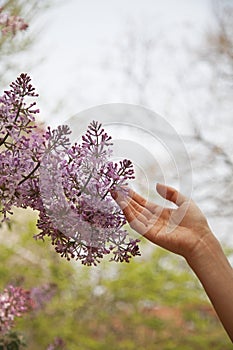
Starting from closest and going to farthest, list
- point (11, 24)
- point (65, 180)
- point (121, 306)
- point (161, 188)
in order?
point (65, 180) < point (161, 188) < point (11, 24) < point (121, 306)

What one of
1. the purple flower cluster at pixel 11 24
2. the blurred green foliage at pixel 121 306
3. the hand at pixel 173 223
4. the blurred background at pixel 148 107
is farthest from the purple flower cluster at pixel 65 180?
the blurred green foliage at pixel 121 306

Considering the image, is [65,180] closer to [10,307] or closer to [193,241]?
[193,241]

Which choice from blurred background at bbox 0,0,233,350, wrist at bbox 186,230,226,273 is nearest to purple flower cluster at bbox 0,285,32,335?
wrist at bbox 186,230,226,273

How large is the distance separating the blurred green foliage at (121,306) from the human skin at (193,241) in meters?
2.50

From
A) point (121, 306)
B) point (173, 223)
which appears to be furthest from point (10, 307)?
point (121, 306)

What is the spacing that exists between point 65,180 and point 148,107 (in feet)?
9.08

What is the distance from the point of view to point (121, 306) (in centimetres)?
338

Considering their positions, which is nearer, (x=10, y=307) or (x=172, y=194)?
(x=172, y=194)

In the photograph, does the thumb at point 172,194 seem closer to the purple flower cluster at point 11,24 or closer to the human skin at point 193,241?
the human skin at point 193,241

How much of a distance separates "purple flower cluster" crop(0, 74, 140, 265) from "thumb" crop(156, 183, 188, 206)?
13 centimetres

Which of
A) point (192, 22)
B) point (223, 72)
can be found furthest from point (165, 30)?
point (223, 72)

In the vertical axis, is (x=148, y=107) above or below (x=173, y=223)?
above

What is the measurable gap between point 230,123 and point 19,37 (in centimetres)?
145

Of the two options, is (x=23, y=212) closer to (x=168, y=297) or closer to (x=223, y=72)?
(x=168, y=297)
